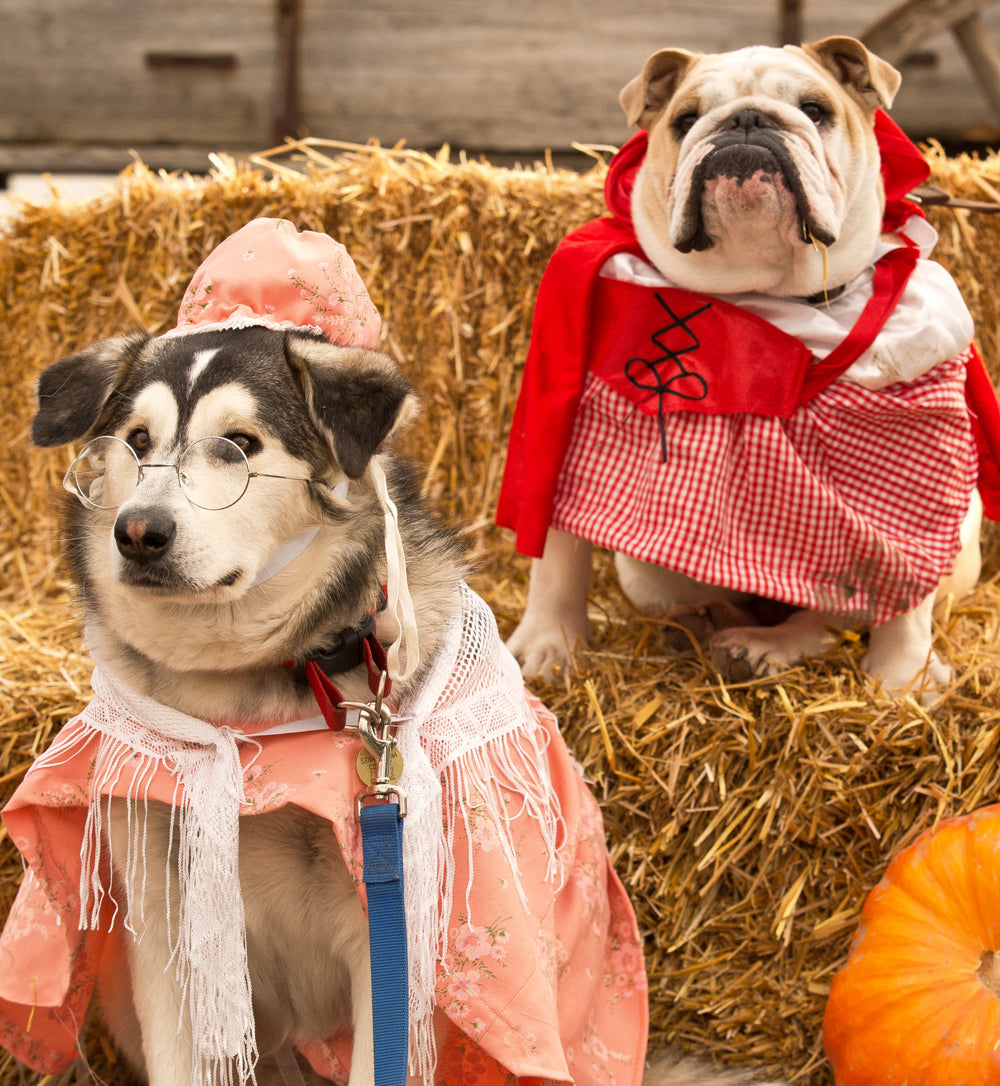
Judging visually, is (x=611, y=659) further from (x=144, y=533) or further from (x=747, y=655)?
(x=144, y=533)

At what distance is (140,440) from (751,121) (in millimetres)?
1421

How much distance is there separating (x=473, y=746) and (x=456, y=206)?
204 cm

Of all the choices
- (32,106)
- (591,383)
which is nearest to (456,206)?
(591,383)

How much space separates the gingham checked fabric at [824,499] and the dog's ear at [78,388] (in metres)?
1.10

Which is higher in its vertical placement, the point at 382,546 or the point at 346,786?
the point at 382,546

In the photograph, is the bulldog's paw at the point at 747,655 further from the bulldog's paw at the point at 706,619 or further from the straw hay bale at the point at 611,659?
the bulldog's paw at the point at 706,619

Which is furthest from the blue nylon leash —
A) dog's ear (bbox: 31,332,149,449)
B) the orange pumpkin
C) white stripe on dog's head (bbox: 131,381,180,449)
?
the orange pumpkin

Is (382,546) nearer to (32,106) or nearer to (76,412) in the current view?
(76,412)

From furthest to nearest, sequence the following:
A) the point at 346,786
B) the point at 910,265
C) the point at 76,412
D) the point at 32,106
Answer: the point at 32,106 → the point at 910,265 → the point at 76,412 → the point at 346,786

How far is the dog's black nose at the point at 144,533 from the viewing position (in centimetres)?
137

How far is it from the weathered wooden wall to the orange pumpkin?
4.48m

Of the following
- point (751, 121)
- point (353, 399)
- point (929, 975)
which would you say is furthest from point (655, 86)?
point (929, 975)

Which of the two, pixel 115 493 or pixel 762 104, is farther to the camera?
pixel 762 104

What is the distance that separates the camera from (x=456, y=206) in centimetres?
312
